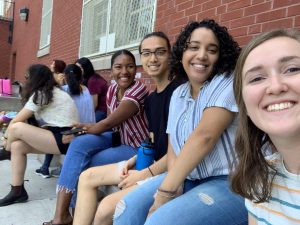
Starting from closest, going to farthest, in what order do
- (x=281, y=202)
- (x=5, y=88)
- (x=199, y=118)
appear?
(x=281, y=202) < (x=199, y=118) < (x=5, y=88)

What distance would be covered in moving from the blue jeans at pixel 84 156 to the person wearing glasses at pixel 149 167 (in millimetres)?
361

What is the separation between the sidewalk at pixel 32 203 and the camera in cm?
335

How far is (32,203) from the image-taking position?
376 cm

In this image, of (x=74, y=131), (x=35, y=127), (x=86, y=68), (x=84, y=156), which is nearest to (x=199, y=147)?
(x=84, y=156)

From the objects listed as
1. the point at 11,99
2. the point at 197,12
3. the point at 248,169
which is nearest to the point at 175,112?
the point at 248,169

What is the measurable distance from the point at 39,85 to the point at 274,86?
10.0 feet

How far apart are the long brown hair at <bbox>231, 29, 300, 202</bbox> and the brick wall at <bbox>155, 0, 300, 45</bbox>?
1.20 m

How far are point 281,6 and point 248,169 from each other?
5.13ft

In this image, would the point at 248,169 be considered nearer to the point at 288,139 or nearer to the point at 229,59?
the point at 288,139

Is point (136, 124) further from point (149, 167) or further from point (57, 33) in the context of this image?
point (57, 33)

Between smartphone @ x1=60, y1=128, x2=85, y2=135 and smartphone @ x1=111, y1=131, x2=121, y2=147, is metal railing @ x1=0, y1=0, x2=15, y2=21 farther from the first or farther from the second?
smartphone @ x1=111, y1=131, x2=121, y2=147

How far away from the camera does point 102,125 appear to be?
3.31 m

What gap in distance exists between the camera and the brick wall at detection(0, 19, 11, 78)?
17.9 m

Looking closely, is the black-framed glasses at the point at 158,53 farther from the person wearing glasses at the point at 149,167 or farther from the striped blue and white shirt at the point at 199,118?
the striped blue and white shirt at the point at 199,118
